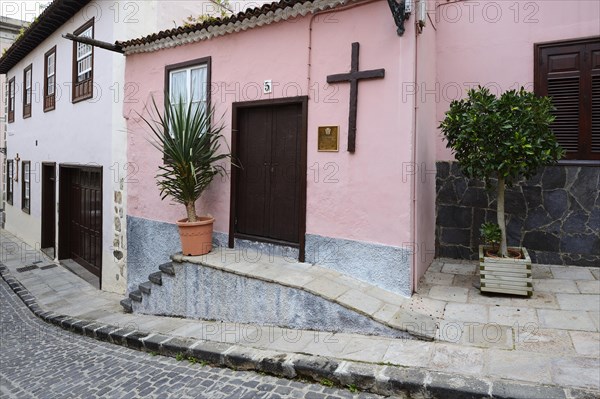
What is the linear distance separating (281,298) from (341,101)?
96.2 inches

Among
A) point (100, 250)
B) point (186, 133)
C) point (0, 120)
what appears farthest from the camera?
point (0, 120)

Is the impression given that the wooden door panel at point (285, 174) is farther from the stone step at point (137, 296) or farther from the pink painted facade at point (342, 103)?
the stone step at point (137, 296)

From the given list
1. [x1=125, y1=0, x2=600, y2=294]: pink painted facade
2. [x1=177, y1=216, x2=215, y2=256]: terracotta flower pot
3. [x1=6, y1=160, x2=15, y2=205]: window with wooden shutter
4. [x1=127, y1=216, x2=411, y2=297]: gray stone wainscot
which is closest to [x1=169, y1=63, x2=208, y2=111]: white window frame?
[x1=125, y1=0, x2=600, y2=294]: pink painted facade

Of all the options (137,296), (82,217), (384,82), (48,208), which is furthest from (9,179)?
(384,82)

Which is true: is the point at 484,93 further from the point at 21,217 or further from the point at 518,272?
the point at 21,217

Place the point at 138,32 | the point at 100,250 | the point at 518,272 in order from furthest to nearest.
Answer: the point at 100,250 < the point at 138,32 < the point at 518,272

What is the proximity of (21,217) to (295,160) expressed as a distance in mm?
13362

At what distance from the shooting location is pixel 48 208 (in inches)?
484

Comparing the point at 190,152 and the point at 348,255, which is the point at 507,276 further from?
the point at 190,152

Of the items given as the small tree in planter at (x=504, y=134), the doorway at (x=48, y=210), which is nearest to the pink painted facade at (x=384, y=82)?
the small tree in planter at (x=504, y=134)

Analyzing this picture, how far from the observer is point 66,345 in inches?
220

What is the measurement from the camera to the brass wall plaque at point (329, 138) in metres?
4.91

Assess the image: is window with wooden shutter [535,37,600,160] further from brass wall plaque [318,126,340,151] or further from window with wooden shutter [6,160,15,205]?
window with wooden shutter [6,160,15,205]

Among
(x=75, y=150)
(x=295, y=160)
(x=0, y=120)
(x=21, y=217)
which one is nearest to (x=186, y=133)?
(x=295, y=160)
